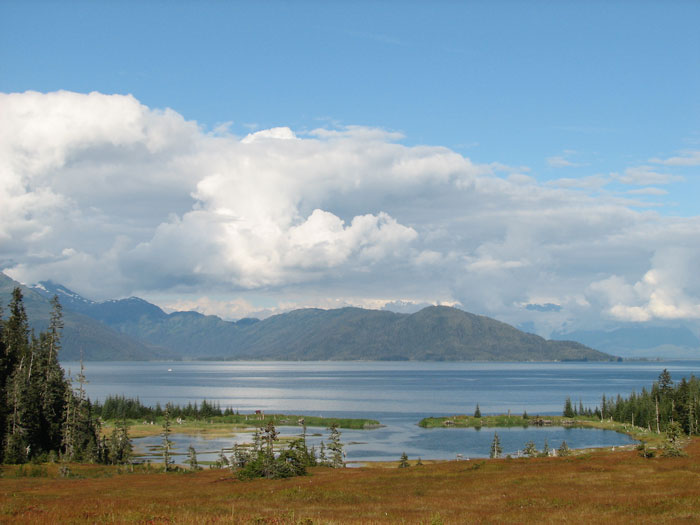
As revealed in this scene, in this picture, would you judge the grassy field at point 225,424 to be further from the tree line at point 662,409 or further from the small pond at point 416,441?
the tree line at point 662,409

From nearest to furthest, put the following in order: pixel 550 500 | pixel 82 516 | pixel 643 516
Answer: pixel 82 516, pixel 643 516, pixel 550 500

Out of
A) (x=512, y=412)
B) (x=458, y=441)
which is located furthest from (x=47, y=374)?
(x=512, y=412)

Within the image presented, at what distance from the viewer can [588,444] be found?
115 meters

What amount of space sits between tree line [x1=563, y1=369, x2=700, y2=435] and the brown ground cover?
70702 millimetres

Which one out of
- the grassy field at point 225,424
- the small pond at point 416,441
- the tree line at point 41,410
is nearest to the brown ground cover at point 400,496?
the tree line at point 41,410

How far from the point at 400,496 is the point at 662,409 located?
116235 mm

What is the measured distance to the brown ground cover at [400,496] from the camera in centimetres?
2678

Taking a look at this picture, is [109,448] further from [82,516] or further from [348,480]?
[82,516]

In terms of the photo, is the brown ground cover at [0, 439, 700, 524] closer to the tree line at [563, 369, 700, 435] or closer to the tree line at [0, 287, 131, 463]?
the tree line at [0, 287, 131, 463]

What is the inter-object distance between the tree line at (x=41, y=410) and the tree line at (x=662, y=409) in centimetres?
9948

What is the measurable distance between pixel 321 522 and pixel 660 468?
3762 cm

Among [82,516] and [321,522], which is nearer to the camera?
[321,522]

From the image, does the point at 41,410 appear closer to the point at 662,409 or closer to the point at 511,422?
the point at 511,422

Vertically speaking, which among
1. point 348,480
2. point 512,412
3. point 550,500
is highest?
point 550,500
